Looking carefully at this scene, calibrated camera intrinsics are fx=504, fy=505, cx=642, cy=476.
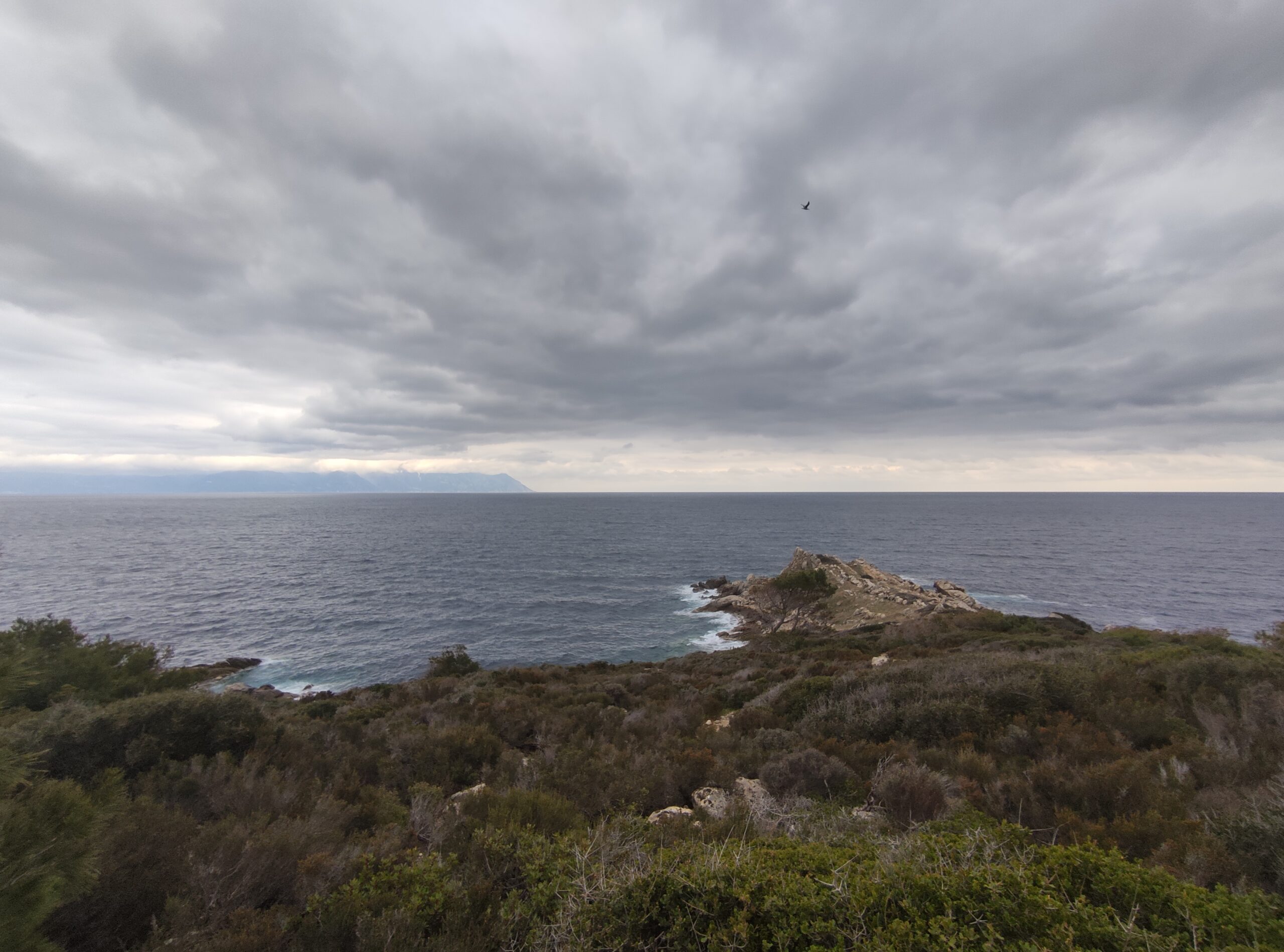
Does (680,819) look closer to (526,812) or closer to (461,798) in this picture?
(526,812)

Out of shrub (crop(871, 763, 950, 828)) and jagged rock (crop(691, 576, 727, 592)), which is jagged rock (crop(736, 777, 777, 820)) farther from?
jagged rock (crop(691, 576, 727, 592))

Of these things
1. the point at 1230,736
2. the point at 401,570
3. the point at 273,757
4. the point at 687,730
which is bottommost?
the point at 401,570

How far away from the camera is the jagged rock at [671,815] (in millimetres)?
6926

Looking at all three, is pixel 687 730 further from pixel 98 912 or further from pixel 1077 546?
pixel 1077 546

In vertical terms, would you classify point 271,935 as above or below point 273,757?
above

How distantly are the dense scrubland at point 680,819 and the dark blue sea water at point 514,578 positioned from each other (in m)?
4.36

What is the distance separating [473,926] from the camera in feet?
14.8

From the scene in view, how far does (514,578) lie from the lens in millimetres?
62562

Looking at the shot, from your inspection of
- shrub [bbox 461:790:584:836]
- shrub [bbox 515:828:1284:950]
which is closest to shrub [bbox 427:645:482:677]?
shrub [bbox 461:790:584:836]

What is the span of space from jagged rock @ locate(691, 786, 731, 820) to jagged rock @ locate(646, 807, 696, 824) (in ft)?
0.60

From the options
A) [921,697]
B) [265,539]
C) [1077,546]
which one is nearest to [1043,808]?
[921,697]

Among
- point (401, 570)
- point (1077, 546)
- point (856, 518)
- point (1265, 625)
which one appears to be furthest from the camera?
point (856, 518)

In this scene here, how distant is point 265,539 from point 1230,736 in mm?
123826

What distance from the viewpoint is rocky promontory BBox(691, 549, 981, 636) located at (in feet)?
129
